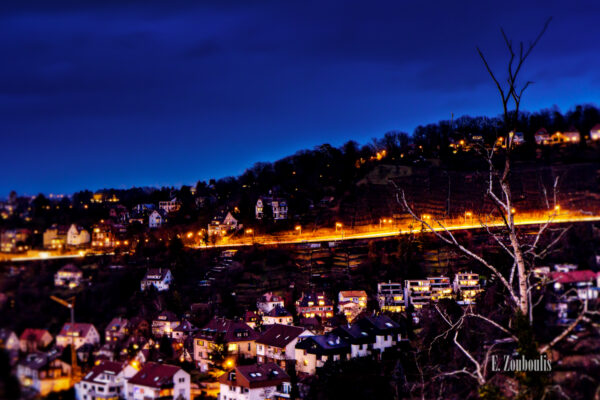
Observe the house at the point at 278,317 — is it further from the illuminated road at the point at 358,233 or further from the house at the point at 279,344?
the illuminated road at the point at 358,233

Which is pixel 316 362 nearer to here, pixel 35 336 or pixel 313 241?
pixel 35 336

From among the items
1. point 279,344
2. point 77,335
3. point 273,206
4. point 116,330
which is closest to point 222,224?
point 273,206

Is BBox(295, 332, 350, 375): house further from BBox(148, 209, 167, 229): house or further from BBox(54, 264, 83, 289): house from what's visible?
BBox(148, 209, 167, 229): house

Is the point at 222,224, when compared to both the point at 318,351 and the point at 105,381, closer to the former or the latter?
the point at 318,351

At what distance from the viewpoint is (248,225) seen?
22.2 meters

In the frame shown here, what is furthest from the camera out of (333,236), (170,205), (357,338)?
(333,236)

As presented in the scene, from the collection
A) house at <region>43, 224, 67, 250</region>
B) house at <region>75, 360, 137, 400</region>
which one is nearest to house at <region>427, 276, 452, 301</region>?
house at <region>75, 360, 137, 400</region>

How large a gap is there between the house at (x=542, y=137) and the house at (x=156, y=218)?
618 inches

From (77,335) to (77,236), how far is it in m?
2.52

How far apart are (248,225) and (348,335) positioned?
10512mm

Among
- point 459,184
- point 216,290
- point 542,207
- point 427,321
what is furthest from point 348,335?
point 459,184

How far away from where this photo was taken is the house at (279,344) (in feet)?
40.2

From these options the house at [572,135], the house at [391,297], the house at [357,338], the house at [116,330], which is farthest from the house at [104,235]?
the house at [572,135]

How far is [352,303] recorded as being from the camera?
15.5 meters
